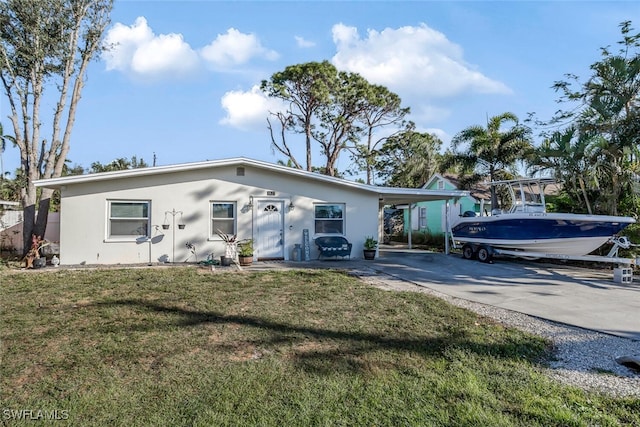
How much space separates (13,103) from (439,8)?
14.5 m

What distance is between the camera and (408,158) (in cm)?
2623

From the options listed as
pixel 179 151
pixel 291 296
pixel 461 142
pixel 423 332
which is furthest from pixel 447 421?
pixel 179 151

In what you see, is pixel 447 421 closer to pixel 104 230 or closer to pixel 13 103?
pixel 104 230

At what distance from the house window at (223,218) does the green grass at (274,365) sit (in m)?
5.46

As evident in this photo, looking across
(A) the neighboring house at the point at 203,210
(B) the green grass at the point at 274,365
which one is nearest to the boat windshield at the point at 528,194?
(A) the neighboring house at the point at 203,210

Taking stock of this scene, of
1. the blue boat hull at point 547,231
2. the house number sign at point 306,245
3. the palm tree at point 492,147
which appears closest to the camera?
the blue boat hull at point 547,231

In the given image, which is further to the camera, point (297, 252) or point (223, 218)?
point (297, 252)

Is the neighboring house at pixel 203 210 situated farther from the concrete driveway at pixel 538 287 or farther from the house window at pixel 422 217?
the house window at pixel 422 217

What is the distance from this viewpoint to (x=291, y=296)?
21.7 ft

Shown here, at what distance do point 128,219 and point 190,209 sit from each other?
1.79m

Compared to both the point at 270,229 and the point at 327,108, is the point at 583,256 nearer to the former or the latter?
the point at 270,229

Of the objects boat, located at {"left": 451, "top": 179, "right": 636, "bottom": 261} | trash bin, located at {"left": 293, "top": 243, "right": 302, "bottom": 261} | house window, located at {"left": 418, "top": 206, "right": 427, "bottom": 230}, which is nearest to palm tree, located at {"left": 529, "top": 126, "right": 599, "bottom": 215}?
boat, located at {"left": 451, "top": 179, "right": 636, "bottom": 261}

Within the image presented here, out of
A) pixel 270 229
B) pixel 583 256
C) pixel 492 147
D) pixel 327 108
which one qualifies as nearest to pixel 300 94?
pixel 327 108

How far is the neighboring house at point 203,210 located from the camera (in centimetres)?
1081
